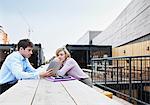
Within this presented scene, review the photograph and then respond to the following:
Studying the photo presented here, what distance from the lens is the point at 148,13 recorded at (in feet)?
59.5

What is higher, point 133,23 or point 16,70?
point 133,23

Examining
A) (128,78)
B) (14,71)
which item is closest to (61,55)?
(14,71)

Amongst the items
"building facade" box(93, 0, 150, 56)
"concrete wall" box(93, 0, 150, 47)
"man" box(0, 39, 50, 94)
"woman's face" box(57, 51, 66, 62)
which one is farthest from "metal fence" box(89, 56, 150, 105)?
"concrete wall" box(93, 0, 150, 47)

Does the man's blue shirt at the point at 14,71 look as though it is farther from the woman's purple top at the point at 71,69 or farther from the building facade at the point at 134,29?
the building facade at the point at 134,29

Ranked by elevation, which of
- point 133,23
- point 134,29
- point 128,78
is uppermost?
point 133,23

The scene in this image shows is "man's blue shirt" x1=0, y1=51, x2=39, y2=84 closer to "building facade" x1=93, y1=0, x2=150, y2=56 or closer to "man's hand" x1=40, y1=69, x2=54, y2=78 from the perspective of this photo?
"man's hand" x1=40, y1=69, x2=54, y2=78

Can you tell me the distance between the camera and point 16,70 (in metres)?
3.09

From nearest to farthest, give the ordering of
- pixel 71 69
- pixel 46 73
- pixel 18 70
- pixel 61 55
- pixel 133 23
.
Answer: pixel 18 70 → pixel 46 73 → pixel 71 69 → pixel 61 55 → pixel 133 23

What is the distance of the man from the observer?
312 centimetres

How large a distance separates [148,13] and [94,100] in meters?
17.4

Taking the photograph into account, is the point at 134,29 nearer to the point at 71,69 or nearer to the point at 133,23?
the point at 133,23

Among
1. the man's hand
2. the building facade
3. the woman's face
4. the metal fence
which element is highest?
the building facade

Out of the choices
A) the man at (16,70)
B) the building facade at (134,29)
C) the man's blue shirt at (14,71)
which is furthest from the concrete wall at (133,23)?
the man's blue shirt at (14,71)

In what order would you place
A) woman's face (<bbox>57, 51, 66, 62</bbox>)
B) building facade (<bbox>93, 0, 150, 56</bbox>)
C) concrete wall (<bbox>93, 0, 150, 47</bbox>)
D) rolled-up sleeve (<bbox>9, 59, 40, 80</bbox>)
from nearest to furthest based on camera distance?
rolled-up sleeve (<bbox>9, 59, 40, 80</bbox>), woman's face (<bbox>57, 51, 66, 62</bbox>), building facade (<bbox>93, 0, 150, 56</bbox>), concrete wall (<bbox>93, 0, 150, 47</bbox>)
